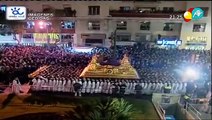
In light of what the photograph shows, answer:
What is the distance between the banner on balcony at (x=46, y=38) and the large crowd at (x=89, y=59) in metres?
0.10

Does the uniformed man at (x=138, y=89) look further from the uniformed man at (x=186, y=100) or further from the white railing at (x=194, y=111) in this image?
the white railing at (x=194, y=111)

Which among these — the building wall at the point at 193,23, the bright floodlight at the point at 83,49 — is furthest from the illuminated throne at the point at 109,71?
the building wall at the point at 193,23

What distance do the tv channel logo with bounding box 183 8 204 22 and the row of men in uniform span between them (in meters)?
1.72

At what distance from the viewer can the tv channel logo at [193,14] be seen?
9.05 feet

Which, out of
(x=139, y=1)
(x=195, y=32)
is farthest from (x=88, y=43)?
(x=195, y=32)

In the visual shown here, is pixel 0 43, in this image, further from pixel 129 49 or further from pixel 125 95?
pixel 125 95

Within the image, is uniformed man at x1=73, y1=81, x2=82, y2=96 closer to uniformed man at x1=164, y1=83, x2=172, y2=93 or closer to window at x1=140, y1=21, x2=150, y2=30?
uniformed man at x1=164, y1=83, x2=172, y2=93

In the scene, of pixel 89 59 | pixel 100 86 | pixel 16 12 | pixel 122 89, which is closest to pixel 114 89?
pixel 122 89

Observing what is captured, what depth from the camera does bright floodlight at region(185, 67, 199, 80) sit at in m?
3.76

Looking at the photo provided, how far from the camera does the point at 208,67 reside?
3012 mm

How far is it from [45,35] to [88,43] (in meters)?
0.46

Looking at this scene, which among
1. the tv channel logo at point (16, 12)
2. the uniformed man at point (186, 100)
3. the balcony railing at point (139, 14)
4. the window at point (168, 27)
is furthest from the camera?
the uniformed man at point (186, 100)

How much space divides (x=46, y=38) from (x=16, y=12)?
0.39 m

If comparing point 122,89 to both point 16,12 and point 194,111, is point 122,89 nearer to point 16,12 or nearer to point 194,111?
point 194,111
